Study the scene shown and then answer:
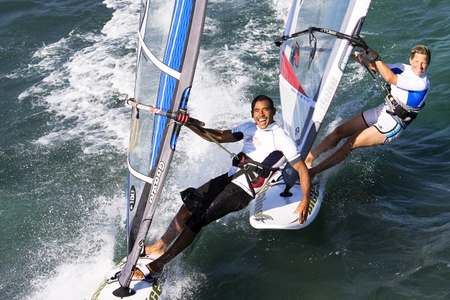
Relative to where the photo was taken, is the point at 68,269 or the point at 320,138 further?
the point at 320,138

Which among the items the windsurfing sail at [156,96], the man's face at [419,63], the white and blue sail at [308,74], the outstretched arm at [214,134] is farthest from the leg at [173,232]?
the man's face at [419,63]

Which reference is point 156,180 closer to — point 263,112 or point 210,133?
point 210,133

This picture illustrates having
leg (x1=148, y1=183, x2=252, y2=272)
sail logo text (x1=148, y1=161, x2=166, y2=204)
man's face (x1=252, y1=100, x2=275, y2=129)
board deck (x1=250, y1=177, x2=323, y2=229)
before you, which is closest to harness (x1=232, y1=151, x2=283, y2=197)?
leg (x1=148, y1=183, x2=252, y2=272)

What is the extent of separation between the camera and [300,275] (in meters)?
5.47

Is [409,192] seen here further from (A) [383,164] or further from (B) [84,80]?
(B) [84,80]

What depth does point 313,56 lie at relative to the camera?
20.8ft

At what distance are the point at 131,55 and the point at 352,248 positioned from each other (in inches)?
236

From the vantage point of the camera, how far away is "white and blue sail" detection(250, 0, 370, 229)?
229 inches

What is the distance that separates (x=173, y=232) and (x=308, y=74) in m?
2.21

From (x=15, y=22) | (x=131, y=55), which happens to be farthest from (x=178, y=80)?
(x=15, y=22)

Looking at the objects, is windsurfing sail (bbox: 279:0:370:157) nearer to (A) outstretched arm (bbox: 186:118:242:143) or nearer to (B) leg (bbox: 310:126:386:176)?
(B) leg (bbox: 310:126:386:176)

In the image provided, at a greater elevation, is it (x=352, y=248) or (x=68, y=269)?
(x=352, y=248)

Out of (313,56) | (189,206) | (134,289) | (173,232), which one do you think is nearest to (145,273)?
(134,289)

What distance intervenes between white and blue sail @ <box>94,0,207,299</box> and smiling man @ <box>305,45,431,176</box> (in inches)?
76.5
